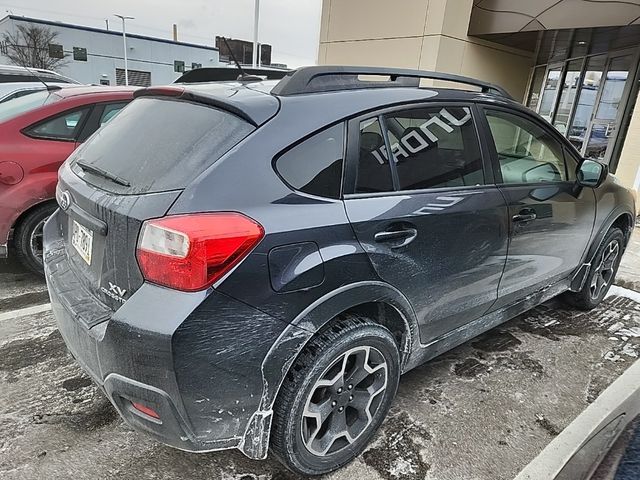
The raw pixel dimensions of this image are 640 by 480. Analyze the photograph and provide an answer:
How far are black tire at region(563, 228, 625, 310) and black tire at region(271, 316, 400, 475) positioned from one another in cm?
234

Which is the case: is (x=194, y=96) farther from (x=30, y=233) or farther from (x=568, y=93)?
(x=568, y=93)

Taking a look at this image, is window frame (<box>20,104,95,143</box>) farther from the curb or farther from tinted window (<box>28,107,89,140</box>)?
the curb

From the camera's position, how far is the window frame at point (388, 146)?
6.41 feet

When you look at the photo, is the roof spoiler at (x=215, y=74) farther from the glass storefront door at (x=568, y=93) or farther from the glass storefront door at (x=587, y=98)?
the glass storefront door at (x=568, y=93)

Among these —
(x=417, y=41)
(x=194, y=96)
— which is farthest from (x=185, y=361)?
(x=417, y=41)

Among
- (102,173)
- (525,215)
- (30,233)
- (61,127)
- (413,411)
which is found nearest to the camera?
(102,173)

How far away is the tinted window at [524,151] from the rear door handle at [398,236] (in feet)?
2.90

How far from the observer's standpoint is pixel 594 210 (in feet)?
11.1

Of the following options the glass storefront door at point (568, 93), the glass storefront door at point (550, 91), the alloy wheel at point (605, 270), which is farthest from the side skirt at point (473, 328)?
the glass storefront door at point (550, 91)

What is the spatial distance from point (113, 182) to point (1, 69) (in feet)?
33.5

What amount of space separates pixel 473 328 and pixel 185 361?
1.77m

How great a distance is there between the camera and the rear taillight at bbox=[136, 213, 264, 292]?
1.56 meters

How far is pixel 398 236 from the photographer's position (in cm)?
205

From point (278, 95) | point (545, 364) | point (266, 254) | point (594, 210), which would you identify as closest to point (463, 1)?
point (594, 210)
